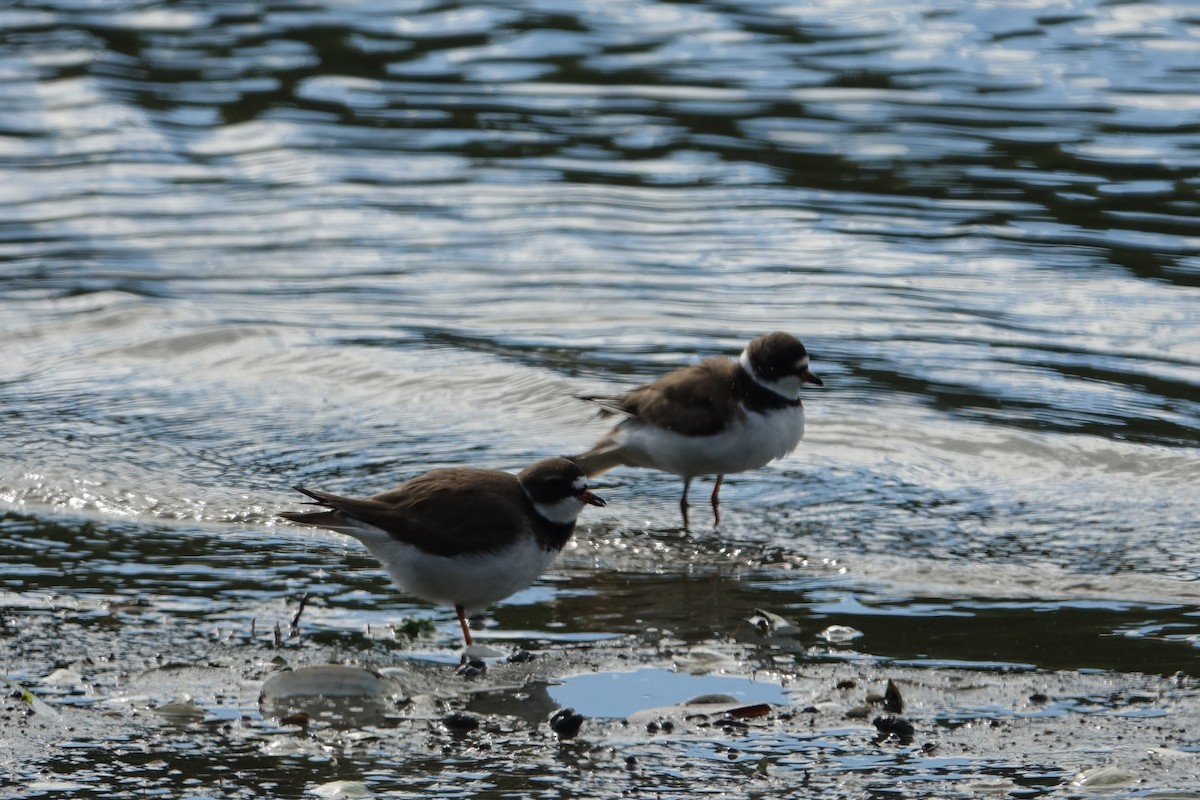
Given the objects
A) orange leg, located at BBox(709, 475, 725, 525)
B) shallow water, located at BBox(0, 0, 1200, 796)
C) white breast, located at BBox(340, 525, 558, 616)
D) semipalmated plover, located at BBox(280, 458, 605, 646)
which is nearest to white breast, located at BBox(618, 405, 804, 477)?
orange leg, located at BBox(709, 475, 725, 525)

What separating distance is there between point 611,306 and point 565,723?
7.60 meters

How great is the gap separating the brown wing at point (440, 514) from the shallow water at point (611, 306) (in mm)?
466

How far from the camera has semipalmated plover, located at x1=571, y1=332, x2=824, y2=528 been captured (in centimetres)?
960

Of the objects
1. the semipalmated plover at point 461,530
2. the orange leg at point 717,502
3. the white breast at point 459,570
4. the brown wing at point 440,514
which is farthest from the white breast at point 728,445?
the white breast at point 459,570

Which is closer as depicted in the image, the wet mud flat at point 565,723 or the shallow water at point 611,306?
the wet mud flat at point 565,723

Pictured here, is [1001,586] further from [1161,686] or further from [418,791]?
[418,791]

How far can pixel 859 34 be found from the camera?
21078 mm

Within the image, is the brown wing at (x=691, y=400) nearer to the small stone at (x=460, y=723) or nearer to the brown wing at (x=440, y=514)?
the brown wing at (x=440, y=514)

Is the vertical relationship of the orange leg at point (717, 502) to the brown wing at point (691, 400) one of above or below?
below

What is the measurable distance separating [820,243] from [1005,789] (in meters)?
9.62

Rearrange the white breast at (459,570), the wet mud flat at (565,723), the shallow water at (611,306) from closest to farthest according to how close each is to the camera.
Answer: the wet mud flat at (565,723)
the white breast at (459,570)
the shallow water at (611,306)

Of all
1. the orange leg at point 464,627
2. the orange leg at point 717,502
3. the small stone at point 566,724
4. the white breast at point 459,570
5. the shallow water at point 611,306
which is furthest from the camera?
the orange leg at point 717,502

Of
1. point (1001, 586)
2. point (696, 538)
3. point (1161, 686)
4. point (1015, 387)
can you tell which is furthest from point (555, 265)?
point (1161, 686)

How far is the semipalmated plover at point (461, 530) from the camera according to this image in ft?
23.9
